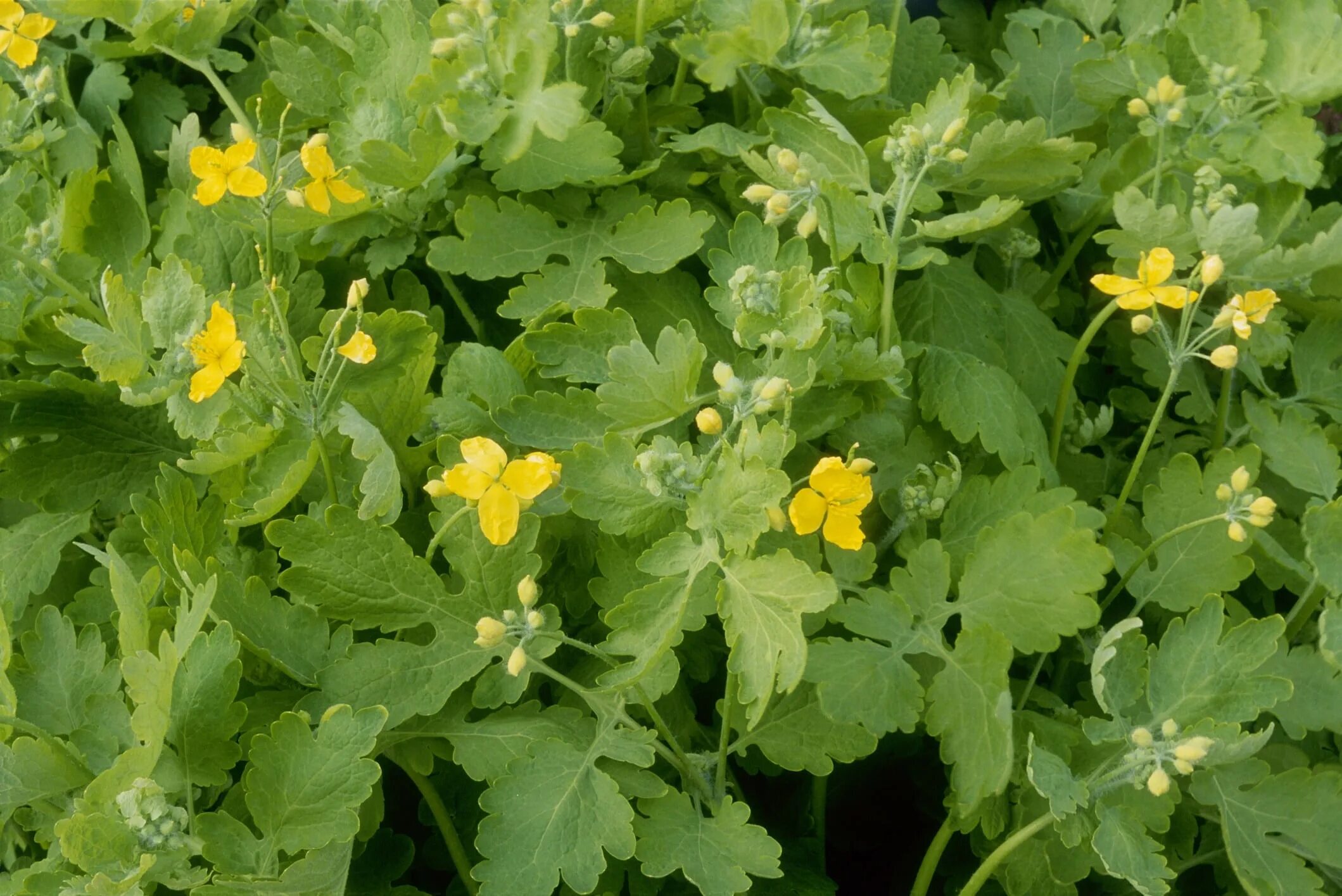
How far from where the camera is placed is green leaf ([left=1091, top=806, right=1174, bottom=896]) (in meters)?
0.84

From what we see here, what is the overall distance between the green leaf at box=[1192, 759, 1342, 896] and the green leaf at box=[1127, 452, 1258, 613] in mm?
160

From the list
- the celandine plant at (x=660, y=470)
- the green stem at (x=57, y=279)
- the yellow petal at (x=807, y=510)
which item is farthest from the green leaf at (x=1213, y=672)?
the green stem at (x=57, y=279)

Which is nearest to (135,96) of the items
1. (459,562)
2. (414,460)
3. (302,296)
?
(302,296)

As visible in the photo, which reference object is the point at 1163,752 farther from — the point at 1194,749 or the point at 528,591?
the point at 528,591

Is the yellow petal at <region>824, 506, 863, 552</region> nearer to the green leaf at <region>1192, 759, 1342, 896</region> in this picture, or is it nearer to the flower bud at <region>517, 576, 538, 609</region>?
the flower bud at <region>517, 576, 538, 609</region>

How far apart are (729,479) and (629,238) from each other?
405 mm

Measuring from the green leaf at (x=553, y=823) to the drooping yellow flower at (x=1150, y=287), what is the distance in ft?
1.90

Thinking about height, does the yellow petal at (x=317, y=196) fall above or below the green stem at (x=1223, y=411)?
above

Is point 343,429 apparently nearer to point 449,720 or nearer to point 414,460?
point 414,460

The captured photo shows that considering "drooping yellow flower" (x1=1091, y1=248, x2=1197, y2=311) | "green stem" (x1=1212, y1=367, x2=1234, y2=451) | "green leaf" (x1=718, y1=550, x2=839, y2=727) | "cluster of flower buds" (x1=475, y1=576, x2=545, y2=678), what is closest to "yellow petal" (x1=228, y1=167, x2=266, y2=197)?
"cluster of flower buds" (x1=475, y1=576, x2=545, y2=678)

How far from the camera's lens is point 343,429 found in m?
0.94

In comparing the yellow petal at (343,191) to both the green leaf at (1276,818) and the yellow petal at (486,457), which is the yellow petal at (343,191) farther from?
the green leaf at (1276,818)

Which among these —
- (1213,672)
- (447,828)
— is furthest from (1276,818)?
(447,828)

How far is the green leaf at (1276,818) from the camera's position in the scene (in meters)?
0.97
